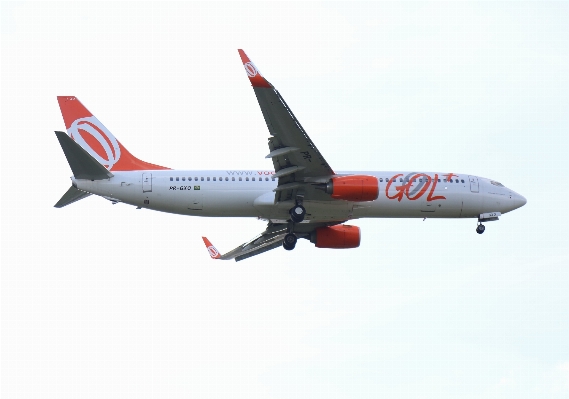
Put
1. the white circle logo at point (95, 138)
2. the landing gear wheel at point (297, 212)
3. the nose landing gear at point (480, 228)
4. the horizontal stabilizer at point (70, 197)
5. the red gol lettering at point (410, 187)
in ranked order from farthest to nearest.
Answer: the nose landing gear at point (480, 228) → the white circle logo at point (95, 138) → the red gol lettering at point (410, 187) → the landing gear wheel at point (297, 212) → the horizontal stabilizer at point (70, 197)

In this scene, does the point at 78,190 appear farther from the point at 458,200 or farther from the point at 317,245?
the point at 458,200

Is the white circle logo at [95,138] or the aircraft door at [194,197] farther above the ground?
the white circle logo at [95,138]

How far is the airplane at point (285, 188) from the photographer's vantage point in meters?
50.7

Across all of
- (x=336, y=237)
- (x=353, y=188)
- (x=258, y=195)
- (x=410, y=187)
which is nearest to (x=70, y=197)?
(x=258, y=195)

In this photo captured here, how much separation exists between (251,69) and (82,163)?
11118 millimetres

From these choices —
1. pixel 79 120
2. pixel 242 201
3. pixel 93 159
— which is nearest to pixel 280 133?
pixel 242 201

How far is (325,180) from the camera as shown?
51.8 metres

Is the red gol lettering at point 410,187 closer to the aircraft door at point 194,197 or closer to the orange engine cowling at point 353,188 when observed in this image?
the orange engine cowling at point 353,188

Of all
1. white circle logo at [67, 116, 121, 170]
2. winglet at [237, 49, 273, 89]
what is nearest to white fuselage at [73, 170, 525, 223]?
white circle logo at [67, 116, 121, 170]

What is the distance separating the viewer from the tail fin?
5547cm

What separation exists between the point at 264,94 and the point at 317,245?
15.4m

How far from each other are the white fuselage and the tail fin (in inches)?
92.9

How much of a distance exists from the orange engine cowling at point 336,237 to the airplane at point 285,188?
57 millimetres

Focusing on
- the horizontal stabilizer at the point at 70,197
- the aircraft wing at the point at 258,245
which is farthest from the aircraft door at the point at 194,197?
the aircraft wing at the point at 258,245
